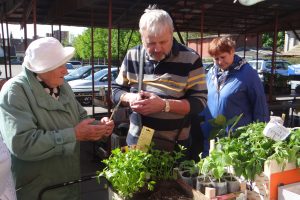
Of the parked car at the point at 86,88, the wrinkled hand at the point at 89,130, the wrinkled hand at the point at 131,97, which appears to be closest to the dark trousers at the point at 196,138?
the wrinkled hand at the point at 131,97

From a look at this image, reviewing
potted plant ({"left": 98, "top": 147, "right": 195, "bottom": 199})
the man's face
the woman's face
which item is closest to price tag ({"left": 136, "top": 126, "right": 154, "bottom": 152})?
potted plant ({"left": 98, "top": 147, "right": 195, "bottom": 199})

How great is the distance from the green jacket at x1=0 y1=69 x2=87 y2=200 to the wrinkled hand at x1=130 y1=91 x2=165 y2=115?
37cm

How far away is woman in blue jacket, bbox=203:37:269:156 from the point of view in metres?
2.55

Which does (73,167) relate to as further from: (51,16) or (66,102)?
(51,16)

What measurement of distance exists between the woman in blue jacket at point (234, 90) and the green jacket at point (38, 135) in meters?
1.17

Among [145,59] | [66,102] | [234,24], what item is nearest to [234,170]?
[145,59]

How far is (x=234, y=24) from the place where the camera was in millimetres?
7746

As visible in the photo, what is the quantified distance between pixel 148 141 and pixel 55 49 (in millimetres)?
711

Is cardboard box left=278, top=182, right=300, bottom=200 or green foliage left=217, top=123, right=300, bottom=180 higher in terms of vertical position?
green foliage left=217, top=123, right=300, bottom=180

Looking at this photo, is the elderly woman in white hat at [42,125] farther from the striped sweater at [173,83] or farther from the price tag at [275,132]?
the price tag at [275,132]

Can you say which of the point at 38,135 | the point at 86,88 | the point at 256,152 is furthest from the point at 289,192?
the point at 86,88

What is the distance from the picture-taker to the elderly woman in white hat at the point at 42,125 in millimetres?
1578

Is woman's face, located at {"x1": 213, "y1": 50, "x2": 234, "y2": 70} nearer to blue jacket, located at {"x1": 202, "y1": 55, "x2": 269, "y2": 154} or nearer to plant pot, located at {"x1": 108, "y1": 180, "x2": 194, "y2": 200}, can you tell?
blue jacket, located at {"x1": 202, "y1": 55, "x2": 269, "y2": 154}

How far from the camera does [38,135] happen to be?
1.59 meters
